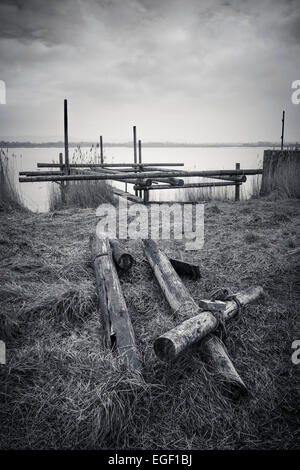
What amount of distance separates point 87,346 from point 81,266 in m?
1.56

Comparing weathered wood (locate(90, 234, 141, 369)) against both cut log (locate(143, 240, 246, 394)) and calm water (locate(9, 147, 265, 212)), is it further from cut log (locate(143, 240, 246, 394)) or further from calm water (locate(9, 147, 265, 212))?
calm water (locate(9, 147, 265, 212))

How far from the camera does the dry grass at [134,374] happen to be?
1854 mm

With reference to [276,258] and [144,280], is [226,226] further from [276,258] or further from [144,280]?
[144,280]

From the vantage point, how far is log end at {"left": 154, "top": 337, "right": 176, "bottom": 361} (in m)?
2.15

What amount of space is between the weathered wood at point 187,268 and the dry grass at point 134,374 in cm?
12

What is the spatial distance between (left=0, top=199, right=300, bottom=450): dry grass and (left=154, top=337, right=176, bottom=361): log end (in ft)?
0.49

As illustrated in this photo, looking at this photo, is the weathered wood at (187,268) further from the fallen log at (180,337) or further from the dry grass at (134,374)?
the fallen log at (180,337)

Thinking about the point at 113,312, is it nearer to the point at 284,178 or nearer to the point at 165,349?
the point at 165,349

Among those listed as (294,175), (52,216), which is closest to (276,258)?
(52,216)

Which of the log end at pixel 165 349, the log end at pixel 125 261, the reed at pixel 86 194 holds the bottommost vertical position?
the log end at pixel 165 349

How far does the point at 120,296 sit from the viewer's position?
9.66 ft

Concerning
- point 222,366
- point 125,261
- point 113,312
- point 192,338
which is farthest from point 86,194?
point 222,366

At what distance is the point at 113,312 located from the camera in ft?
8.96

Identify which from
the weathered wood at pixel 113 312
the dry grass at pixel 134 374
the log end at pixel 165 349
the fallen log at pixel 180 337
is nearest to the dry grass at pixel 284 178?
the dry grass at pixel 134 374
